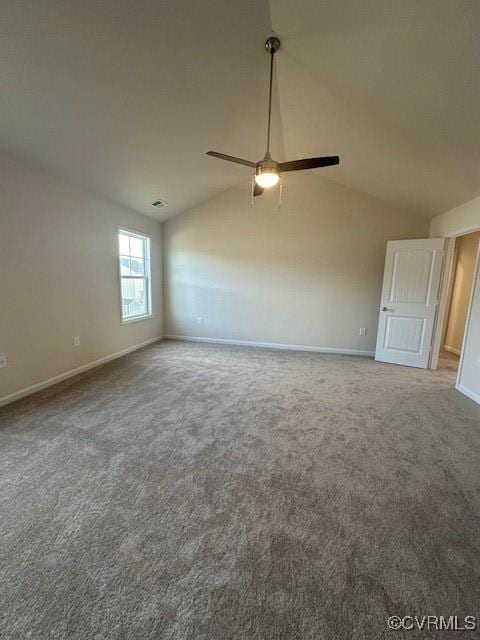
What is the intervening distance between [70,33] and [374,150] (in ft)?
9.58

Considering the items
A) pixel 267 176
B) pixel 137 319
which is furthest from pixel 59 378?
pixel 267 176

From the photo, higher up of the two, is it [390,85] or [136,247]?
[390,85]

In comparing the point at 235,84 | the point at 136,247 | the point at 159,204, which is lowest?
the point at 136,247

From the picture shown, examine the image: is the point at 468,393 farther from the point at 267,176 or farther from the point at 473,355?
the point at 267,176

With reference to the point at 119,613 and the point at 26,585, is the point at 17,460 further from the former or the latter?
the point at 119,613

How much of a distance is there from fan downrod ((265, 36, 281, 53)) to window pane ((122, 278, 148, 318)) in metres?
3.56

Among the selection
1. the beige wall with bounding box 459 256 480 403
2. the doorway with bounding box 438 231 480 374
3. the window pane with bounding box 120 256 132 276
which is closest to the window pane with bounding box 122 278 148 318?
the window pane with bounding box 120 256 132 276

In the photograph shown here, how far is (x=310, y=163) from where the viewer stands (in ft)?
7.48

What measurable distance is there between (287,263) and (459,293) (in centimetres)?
334

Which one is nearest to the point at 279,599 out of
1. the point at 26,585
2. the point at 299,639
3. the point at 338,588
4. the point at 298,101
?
the point at 299,639

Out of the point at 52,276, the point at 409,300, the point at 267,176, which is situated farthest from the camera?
the point at 409,300

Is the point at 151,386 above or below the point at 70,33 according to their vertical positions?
below

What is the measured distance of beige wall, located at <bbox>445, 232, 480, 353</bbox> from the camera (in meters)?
4.83

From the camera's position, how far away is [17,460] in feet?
6.29
